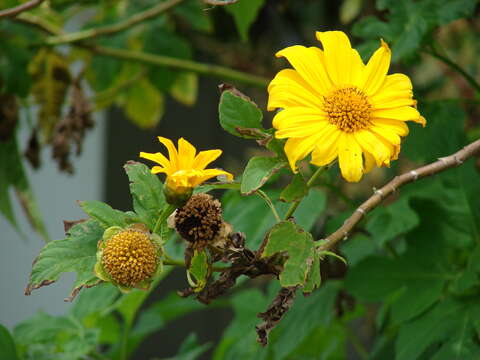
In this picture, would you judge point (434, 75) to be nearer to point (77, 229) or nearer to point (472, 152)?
point (472, 152)

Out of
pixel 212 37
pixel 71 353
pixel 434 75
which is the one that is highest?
pixel 212 37

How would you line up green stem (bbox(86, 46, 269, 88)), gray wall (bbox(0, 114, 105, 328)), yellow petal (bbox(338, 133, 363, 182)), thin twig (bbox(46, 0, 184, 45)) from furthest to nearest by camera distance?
gray wall (bbox(0, 114, 105, 328)), green stem (bbox(86, 46, 269, 88)), thin twig (bbox(46, 0, 184, 45)), yellow petal (bbox(338, 133, 363, 182))

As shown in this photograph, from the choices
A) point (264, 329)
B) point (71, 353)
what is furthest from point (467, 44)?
point (264, 329)

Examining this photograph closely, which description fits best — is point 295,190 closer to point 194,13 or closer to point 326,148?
point 326,148

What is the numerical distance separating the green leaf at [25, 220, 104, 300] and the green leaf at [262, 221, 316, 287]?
4.2 inches

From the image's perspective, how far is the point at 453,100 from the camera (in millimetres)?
836

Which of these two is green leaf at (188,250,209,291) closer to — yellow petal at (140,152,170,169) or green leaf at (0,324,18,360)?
yellow petal at (140,152,170,169)

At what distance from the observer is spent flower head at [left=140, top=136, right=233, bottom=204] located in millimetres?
420

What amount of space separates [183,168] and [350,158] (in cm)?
10

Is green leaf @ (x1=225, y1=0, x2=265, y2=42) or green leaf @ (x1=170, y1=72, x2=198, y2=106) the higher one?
green leaf @ (x1=225, y1=0, x2=265, y2=42)

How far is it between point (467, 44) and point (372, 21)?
98 centimetres

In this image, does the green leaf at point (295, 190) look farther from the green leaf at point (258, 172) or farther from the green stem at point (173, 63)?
the green stem at point (173, 63)

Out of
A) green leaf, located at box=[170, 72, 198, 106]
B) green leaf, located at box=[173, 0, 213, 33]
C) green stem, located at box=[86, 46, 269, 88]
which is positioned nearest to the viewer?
green stem, located at box=[86, 46, 269, 88]

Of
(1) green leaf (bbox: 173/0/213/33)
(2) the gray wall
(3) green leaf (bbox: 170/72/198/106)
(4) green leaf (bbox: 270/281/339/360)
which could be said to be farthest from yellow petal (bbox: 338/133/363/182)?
(2) the gray wall
